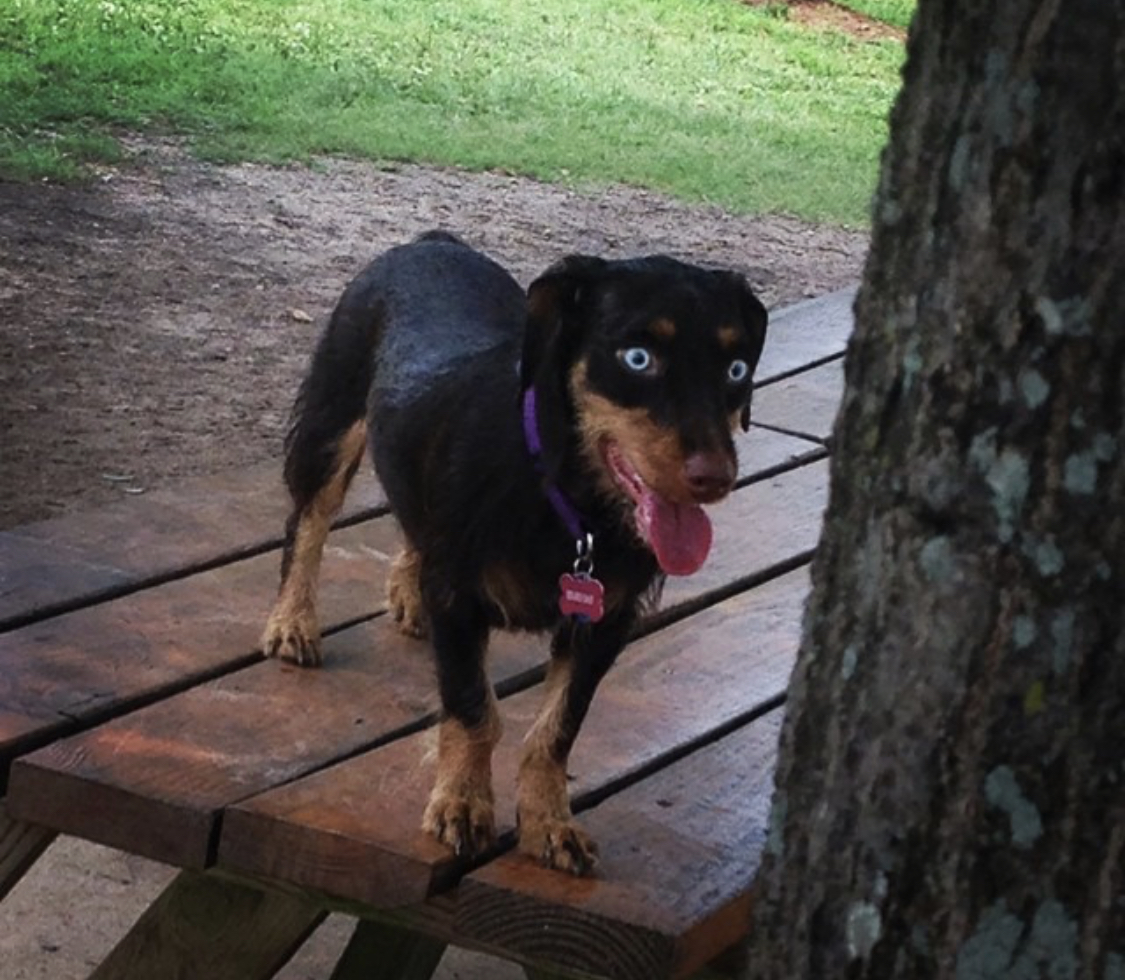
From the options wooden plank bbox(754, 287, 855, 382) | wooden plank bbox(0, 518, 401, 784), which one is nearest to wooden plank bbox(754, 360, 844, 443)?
wooden plank bbox(754, 287, 855, 382)

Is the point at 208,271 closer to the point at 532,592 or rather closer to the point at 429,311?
the point at 429,311

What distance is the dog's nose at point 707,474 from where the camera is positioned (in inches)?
127

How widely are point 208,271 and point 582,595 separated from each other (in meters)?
6.27

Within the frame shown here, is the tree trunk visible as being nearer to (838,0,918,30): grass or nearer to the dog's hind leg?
the dog's hind leg

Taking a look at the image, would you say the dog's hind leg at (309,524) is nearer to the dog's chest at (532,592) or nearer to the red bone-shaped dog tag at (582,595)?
the dog's chest at (532,592)

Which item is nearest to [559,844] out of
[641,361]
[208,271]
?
→ [641,361]

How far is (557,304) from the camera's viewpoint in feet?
11.3

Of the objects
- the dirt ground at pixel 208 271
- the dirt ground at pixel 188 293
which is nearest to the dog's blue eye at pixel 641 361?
the dirt ground at pixel 188 293

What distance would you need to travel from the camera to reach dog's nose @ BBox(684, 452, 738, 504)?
3223mm

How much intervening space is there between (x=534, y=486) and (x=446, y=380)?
429 millimetres

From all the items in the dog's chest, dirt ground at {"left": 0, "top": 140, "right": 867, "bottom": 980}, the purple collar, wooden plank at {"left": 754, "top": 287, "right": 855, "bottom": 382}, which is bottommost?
dirt ground at {"left": 0, "top": 140, "right": 867, "bottom": 980}

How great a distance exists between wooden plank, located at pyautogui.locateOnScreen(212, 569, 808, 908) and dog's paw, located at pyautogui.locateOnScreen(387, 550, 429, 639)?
10.4 inches

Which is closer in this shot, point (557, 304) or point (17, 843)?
point (557, 304)

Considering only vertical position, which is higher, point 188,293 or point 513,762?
point 513,762
